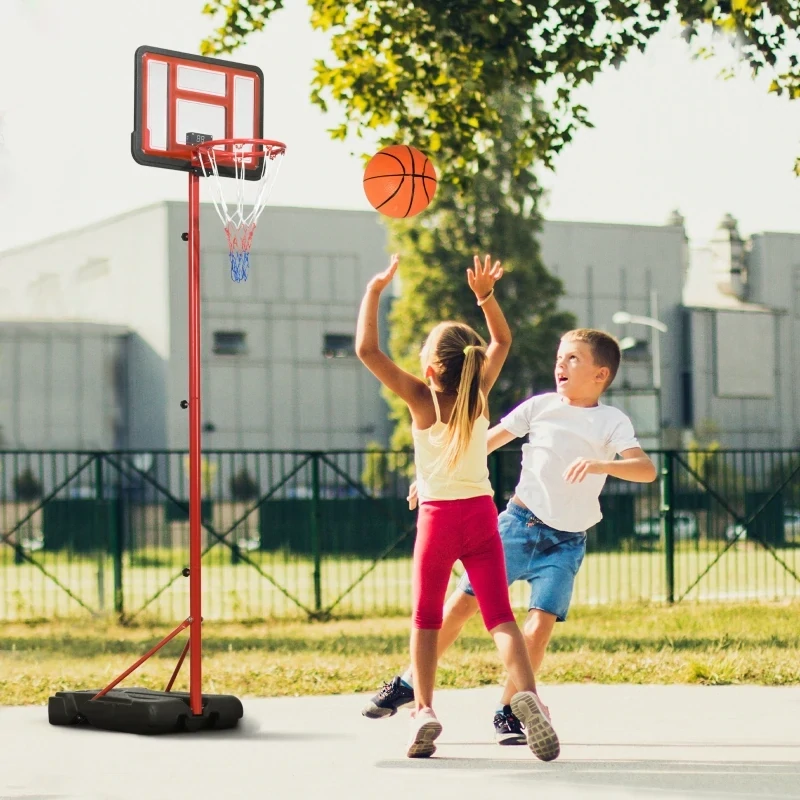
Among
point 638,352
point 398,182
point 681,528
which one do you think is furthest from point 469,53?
point 638,352

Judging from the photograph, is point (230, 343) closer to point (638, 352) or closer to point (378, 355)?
point (638, 352)

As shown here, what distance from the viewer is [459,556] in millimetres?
6047

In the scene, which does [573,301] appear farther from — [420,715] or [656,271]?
[420,715]

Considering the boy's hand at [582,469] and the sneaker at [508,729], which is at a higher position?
the boy's hand at [582,469]

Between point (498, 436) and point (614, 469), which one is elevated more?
point (498, 436)

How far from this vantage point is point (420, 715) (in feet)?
19.8

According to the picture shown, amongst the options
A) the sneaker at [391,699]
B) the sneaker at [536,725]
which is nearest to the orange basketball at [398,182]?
the sneaker at [391,699]

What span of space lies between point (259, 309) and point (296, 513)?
103 ft

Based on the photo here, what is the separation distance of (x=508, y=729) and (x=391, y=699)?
1.85 feet

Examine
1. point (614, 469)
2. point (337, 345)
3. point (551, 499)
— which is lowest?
point (551, 499)

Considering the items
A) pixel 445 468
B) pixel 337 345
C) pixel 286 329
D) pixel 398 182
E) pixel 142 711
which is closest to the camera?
pixel 445 468

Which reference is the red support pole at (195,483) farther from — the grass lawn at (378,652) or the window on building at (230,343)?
the window on building at (230,343)

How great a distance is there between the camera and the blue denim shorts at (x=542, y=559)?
6457 millimetres

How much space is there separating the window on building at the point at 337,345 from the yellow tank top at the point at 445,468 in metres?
44.6
